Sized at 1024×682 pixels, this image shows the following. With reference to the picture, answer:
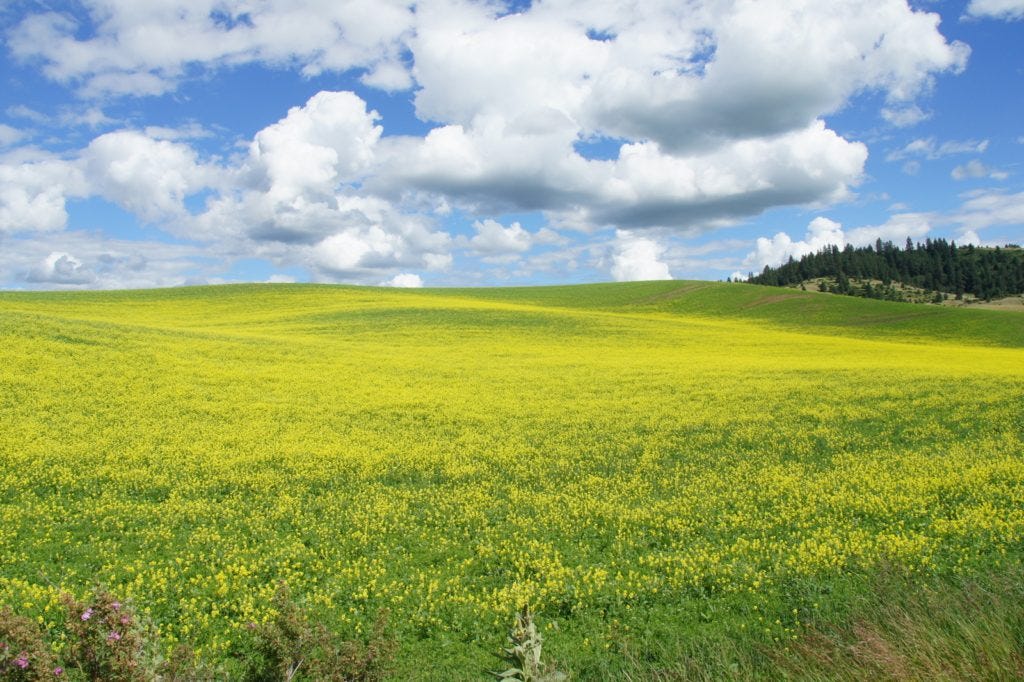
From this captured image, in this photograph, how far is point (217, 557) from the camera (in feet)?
36.3

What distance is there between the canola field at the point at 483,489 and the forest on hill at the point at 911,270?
122905mm

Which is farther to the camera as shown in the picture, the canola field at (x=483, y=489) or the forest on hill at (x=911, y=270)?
the forest on hill at (x=911, y=270)

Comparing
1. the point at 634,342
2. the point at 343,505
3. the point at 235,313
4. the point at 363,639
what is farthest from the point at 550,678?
the point at 235,313

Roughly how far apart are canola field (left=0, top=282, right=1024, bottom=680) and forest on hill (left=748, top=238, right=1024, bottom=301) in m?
123

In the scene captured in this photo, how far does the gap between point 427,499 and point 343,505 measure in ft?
5.99

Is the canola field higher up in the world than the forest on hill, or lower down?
lower down

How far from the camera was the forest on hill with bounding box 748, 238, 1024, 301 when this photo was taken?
453ft

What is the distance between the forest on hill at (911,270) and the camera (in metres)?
138

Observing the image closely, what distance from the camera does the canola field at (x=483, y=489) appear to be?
375 inches

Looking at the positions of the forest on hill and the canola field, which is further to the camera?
the forest on hill

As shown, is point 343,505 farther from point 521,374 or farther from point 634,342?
point 634,342

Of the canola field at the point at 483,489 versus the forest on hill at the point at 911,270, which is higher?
the forest on hill at the point at 911,270

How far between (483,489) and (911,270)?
188 metres

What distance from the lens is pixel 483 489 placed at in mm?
14602
